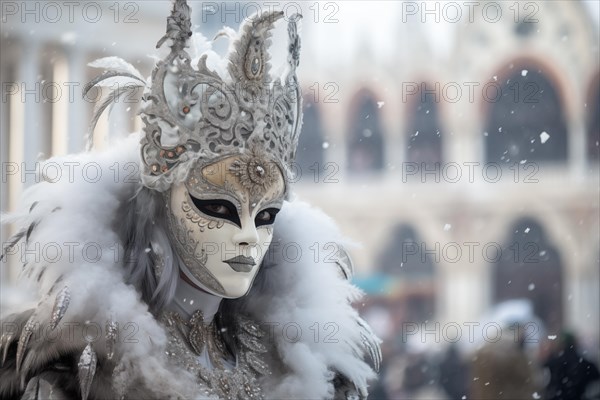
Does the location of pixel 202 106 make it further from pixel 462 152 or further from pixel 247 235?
pixel 462 152

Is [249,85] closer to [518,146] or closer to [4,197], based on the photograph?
[4,197]

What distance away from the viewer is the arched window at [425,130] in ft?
80.5

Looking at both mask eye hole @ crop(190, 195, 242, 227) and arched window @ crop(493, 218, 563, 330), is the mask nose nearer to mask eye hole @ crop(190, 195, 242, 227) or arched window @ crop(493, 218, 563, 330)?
mask eye hole @ crop(190, 195, 242, 227)

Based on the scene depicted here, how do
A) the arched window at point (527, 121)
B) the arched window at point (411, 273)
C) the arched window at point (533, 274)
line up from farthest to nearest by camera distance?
1. the arched window at point (411, 273)
2. the arched window at point (527, 121)
3. the arched window at point (533, 274)

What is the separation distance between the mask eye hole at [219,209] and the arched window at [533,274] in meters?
19.2

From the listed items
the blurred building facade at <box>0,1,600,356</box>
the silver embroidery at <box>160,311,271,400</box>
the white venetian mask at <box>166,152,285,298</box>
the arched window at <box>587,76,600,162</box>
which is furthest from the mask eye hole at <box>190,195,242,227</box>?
the arched window at <box>587,76,600,162</box>

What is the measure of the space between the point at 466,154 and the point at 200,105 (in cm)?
2198

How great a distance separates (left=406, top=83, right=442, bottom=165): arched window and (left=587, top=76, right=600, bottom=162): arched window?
3199mm

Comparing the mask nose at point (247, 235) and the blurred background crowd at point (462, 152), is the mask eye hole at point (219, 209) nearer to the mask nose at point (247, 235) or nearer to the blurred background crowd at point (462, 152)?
the mask nose at point (247, 235)

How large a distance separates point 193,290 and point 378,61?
887 inches

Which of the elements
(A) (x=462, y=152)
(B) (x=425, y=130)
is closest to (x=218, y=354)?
(B) (x=425, y=130)

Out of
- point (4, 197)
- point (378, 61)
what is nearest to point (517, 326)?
Answer: point (4, 197)

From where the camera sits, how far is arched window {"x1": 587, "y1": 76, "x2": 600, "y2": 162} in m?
23.3

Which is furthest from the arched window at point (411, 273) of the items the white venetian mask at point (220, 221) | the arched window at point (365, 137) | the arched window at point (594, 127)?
the white venetian mask at point (220, 221)
